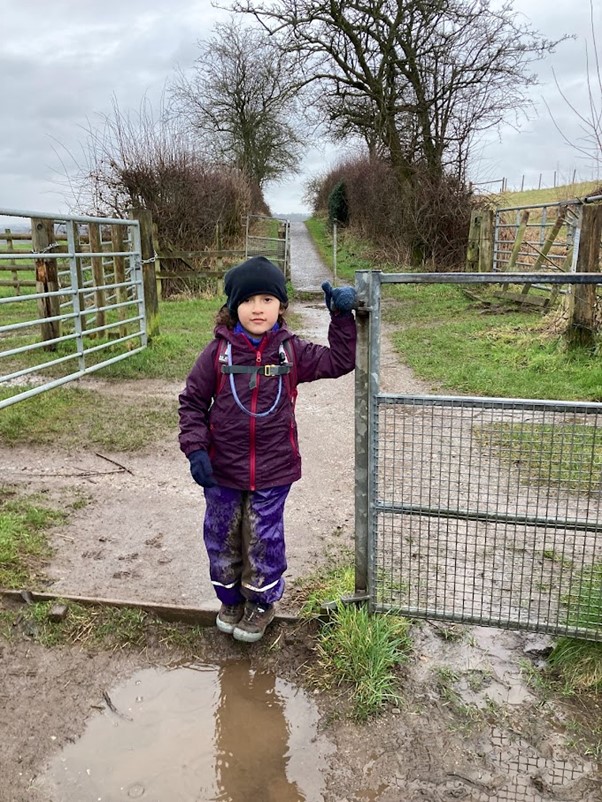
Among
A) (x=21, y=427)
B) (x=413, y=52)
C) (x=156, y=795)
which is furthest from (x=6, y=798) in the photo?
(x=413, y=52)

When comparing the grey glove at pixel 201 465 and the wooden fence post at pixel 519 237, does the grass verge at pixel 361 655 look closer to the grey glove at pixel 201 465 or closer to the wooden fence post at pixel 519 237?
the grey glove at pixel 201 465

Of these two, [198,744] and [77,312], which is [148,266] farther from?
[198,744]

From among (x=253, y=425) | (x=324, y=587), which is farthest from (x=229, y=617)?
(x=253, y=425)

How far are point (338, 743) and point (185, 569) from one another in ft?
4.48

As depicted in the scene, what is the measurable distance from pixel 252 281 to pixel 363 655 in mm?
1529

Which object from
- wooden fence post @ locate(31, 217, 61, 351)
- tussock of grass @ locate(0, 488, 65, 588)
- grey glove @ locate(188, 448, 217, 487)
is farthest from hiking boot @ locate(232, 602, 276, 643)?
wooden fence post @ locate(31, 217, 61, 351)

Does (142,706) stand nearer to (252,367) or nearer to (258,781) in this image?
(258,781)

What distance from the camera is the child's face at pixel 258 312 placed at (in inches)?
102

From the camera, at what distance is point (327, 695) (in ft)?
8.53

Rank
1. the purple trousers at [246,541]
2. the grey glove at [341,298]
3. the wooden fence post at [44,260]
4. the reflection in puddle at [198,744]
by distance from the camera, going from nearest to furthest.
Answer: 1. the reflection in puddle at [198,744]
2. the grey glove at [341,298]
3. the purple trousers at [246,541]
4. the wooden fence post at [44,260]

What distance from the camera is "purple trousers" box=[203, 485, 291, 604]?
9.02 feet

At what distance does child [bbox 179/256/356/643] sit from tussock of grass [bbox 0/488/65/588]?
113 centimetres

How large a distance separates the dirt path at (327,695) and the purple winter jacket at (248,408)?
0.79m

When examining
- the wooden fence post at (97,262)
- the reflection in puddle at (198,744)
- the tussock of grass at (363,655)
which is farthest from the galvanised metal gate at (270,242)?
the reflection in puddle at (198,744)
